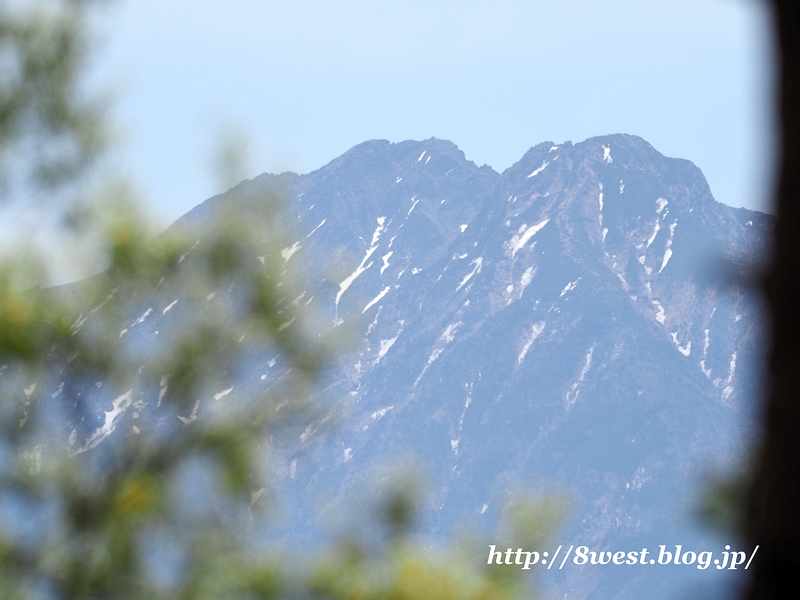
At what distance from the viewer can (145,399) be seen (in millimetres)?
7180

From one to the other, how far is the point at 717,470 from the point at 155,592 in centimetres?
419

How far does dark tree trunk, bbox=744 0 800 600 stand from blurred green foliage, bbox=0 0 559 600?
459cm

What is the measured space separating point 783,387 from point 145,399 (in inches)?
254

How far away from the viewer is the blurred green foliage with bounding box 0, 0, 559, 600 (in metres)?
5.93

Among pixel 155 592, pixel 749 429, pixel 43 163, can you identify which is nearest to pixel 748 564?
pixel 749 429

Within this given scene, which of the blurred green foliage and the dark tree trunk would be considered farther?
the blurred green foliage

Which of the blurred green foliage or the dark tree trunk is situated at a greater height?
the dark tree trunk

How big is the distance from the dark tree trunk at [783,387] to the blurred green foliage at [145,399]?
4.59 m

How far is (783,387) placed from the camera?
1328 millimetres

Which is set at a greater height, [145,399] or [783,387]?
[783,387]

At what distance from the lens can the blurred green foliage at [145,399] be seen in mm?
5934

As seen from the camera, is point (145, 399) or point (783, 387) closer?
point (783, 387)

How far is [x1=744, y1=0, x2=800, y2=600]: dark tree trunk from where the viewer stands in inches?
51.9

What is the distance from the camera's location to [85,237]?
7188 millimetres
